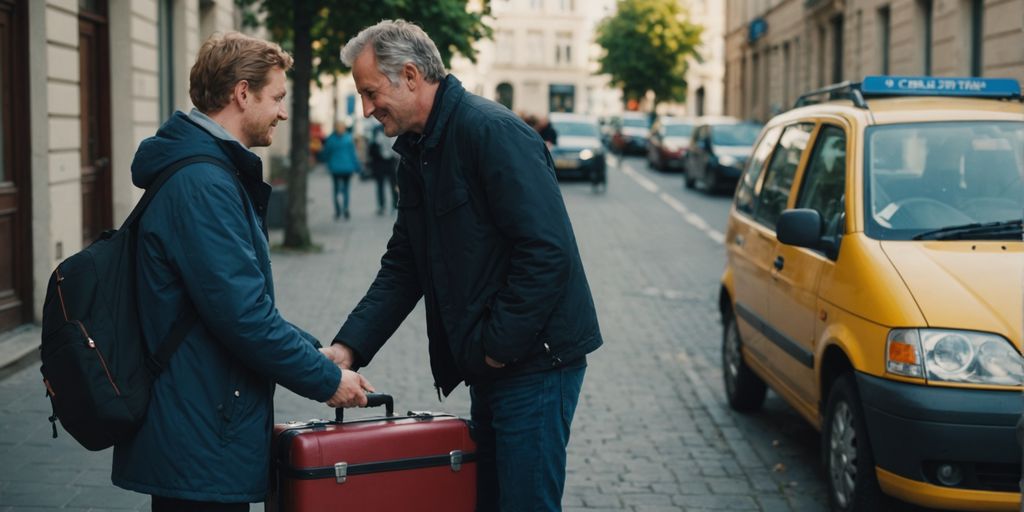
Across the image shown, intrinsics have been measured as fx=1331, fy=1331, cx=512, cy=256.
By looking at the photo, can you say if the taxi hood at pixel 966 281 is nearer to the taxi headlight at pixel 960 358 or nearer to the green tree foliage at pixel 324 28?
the taxi headlight at pixel 960 358

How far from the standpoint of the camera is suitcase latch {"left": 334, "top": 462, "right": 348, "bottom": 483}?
3.43 m

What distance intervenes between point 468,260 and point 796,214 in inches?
111

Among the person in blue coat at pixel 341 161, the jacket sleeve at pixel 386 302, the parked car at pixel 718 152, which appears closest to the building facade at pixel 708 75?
the parked car at pixel 718 152

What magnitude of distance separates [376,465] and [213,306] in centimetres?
65

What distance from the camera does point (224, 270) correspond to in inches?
125

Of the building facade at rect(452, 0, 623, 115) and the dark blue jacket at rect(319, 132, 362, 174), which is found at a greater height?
the building facade at rect(452, 0, 623, 115)

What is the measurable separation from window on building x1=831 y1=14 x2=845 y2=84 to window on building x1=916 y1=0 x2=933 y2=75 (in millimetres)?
9344

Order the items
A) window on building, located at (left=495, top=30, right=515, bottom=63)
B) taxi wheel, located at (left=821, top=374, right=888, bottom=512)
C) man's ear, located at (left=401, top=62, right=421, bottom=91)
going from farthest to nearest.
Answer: window on building, located at (left=495, top=30, right=515, bottom=63) → taxi wheel, located at (left=821, top=374, right=888, bottom=512) → man's ear, located at (left=401, top=62, right=421, bottom=91)

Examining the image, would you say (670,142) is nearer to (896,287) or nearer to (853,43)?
(853,43)

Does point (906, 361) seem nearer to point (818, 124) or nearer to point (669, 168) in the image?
point (818, 124)

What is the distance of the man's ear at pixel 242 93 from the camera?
10.9 ft

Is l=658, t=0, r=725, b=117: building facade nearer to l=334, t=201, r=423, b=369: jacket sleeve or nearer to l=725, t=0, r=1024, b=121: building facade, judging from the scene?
l=725, t=0, r=1024, b=121: building facade

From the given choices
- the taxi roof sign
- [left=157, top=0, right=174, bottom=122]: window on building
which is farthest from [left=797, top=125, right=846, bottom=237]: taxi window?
[left=157, top=0, right=174, bottom=122]: window on building

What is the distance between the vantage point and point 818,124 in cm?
687
